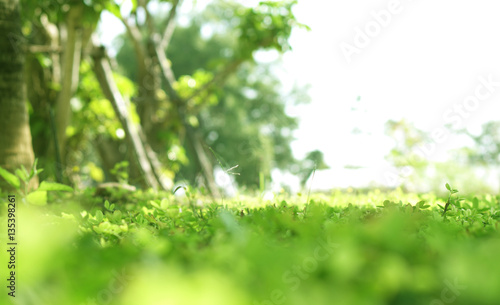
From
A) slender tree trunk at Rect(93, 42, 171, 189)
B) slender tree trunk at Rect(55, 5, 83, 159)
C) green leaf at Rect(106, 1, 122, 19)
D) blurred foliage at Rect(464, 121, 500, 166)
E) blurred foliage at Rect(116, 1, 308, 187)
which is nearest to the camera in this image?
green leaf at Rect(106, 1, 122, 19)

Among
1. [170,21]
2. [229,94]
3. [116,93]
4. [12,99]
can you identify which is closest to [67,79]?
[116,93]

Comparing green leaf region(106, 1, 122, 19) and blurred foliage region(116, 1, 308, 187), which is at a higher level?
blurred foliage region(116, 1, 308, 187)

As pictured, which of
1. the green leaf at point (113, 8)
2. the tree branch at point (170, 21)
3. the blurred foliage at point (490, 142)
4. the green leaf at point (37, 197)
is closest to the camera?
the green leaf at point (37, 197)

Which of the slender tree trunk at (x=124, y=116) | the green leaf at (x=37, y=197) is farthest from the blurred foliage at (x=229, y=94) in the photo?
the green leaf at (x=37, y=197)

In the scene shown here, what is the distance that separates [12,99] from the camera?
3682 millimetres

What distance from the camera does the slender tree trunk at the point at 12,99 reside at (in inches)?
142

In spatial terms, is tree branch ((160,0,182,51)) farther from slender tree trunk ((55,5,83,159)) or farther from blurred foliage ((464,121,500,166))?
blurred foliage ((464,121,500,166))

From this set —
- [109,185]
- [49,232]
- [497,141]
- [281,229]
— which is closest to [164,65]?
[109,185]

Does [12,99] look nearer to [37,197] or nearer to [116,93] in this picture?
[37,197]

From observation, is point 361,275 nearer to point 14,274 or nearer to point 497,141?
point 14,274

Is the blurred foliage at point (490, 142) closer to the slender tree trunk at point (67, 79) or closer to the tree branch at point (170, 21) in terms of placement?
the tree branch at point (170, 21)

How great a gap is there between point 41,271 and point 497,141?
2840cm

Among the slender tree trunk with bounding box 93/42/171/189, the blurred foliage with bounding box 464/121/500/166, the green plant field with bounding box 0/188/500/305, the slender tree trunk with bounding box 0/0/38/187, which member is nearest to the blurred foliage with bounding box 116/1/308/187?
the blurred foliage with bounding box 464/121/500/166

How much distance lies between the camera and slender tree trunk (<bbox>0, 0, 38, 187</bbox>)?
142 inches
